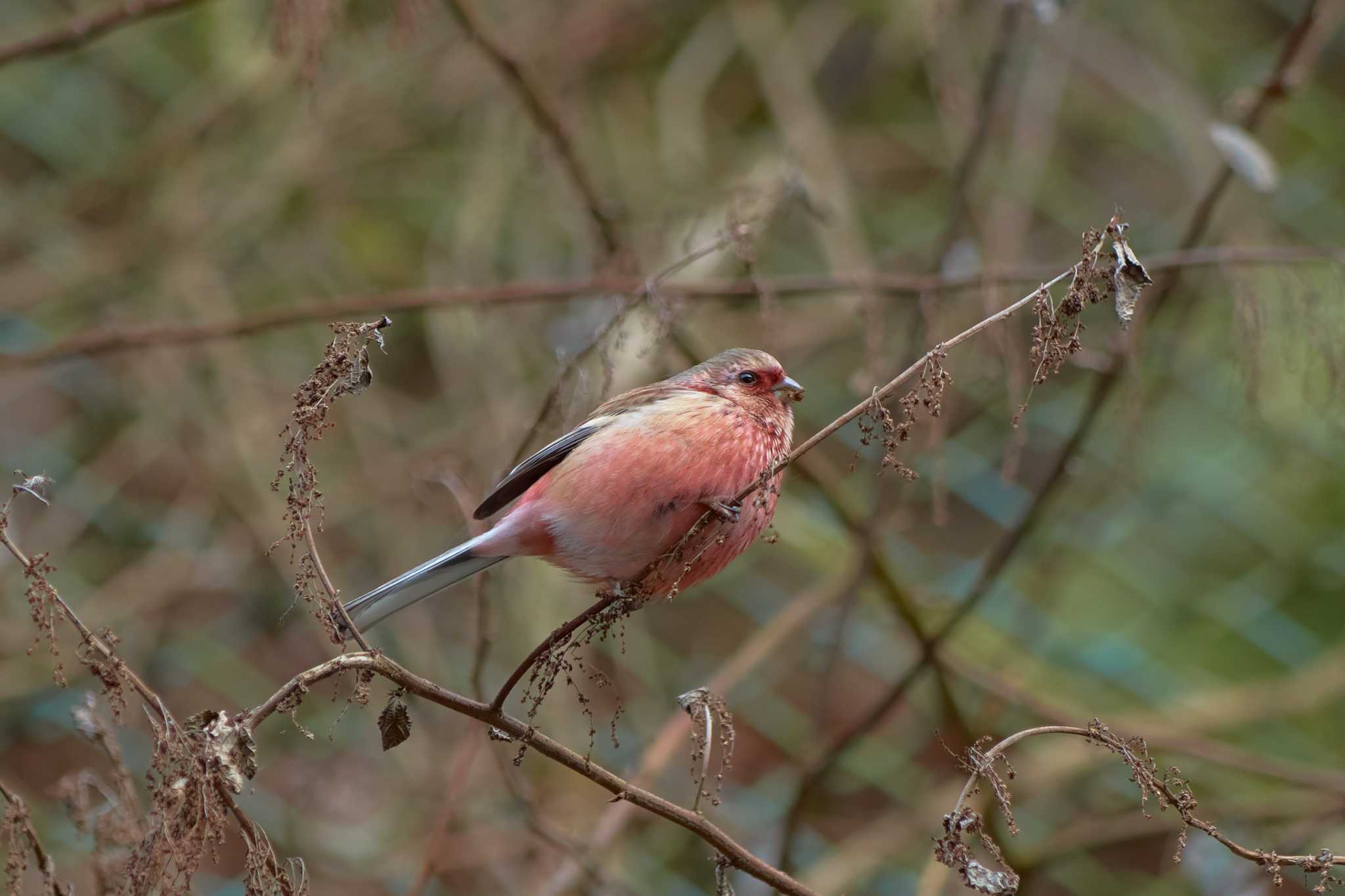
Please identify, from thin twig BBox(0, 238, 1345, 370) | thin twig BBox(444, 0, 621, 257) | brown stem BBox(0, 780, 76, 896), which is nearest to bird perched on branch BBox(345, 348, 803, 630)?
thin twig BBox(0, 238, 1345, 370)

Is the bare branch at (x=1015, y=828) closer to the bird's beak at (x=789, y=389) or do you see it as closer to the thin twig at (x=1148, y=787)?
the thin twig at (x=1148, y=787)

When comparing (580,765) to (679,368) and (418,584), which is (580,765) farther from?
(679,368)

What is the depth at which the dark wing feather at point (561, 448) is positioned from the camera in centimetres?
327

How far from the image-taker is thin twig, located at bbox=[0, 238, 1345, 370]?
3738 mm

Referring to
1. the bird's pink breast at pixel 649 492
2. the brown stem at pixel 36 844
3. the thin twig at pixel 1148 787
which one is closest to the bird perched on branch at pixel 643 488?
the bird's pink breast at pixel 649 492

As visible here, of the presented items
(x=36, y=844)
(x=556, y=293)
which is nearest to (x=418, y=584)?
(x=556, y=293)

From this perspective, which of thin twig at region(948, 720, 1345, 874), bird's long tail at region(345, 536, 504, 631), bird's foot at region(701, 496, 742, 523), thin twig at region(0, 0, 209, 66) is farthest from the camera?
thin twig at region(0, 0, 209, 66)

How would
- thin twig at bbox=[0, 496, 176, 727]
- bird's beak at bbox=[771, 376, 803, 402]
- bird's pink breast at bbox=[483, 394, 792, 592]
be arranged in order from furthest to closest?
bird's beak at bbox=[771, 376, 803, 402] → bird's pink breast at bbox=[483, 394, 792, 592] → thin twig at bbox=[0, 496, 176, 727]

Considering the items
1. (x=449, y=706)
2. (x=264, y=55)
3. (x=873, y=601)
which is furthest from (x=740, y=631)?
(x=449, y=706)

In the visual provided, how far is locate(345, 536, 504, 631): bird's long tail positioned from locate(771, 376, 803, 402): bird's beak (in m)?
0.87

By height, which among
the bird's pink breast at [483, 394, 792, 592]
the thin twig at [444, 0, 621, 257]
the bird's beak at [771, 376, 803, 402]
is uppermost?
the thin twig at [444, 0, 621, 257]

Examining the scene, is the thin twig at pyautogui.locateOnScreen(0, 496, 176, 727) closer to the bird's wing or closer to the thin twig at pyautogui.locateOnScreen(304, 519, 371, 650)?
the thin twig at pyautogui.locateOnScreen(304, 519, 371, 650)

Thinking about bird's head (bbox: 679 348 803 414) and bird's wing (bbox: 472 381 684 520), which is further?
bird's head (bbox: 679 348 803 414)

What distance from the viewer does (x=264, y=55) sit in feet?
22.1
